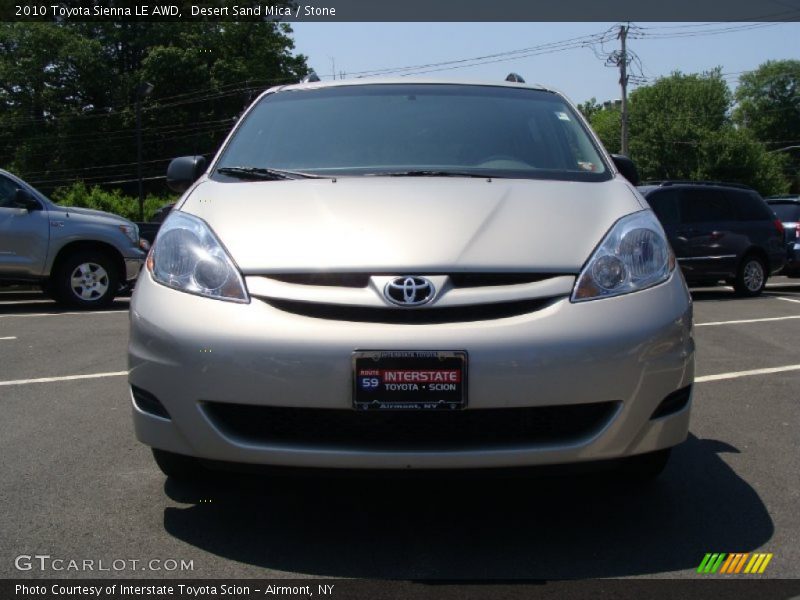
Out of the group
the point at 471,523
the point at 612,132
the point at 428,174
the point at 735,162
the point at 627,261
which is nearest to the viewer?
the point at 627,261

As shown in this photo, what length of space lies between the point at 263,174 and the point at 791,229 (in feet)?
47.3

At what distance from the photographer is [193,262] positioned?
10.6 ft

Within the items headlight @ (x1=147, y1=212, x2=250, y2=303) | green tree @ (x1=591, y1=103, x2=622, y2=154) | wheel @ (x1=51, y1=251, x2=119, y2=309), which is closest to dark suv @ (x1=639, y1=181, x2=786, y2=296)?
wheel @ (x1=51, y1=251, x2=119, y2=309)

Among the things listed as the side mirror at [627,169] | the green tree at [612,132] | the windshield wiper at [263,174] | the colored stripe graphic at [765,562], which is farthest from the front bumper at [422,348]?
the green tree at [612,132]

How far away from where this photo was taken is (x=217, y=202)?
3551 mm

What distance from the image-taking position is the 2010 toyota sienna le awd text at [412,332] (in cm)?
290

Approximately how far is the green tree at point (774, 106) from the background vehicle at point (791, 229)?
297ft

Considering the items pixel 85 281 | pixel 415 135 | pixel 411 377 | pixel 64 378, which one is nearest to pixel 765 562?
pixel 411 377

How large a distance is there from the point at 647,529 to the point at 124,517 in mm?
1868

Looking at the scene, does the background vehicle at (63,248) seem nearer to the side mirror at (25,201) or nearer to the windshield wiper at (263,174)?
the side mirror at (25,201)

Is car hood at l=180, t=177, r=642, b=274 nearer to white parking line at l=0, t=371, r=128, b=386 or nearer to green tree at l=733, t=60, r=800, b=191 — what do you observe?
white parking line at l=0, t=371, r=128, b=386

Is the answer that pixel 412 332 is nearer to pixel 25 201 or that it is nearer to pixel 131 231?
pixel 25 201

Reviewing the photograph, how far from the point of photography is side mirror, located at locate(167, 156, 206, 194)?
14.7 feet

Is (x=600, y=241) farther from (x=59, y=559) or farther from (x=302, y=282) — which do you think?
(x=59, y=559)
